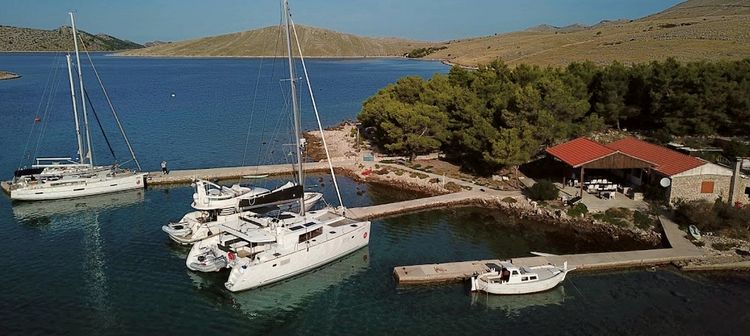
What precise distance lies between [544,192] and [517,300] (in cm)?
1271

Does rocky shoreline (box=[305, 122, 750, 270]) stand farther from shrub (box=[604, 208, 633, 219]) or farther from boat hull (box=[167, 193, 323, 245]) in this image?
boat hull (box=[167, 193, 323, 245])

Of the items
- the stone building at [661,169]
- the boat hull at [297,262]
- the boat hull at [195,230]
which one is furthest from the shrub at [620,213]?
the boat hull at [195,230]

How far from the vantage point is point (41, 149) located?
56.1 meters

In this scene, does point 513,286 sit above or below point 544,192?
below

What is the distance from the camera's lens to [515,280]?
82.8 ft

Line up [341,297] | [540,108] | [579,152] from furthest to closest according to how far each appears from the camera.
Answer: [540,108], [579,152], [341,297]

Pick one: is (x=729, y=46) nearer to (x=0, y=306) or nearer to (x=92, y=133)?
(x=92, y=133)

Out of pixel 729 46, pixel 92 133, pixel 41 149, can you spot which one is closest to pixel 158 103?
pixel 92 133

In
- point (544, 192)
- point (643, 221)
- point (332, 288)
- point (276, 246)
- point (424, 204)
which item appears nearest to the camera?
point (332, 288)

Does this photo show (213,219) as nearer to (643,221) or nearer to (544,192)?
(544,192)

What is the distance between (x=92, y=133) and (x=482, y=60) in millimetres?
118219

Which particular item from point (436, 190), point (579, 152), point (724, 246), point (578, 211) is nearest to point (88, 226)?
point (436, 190)

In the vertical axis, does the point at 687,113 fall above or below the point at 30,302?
above

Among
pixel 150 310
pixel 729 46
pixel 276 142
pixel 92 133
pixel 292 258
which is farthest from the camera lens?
pixel 729 46
